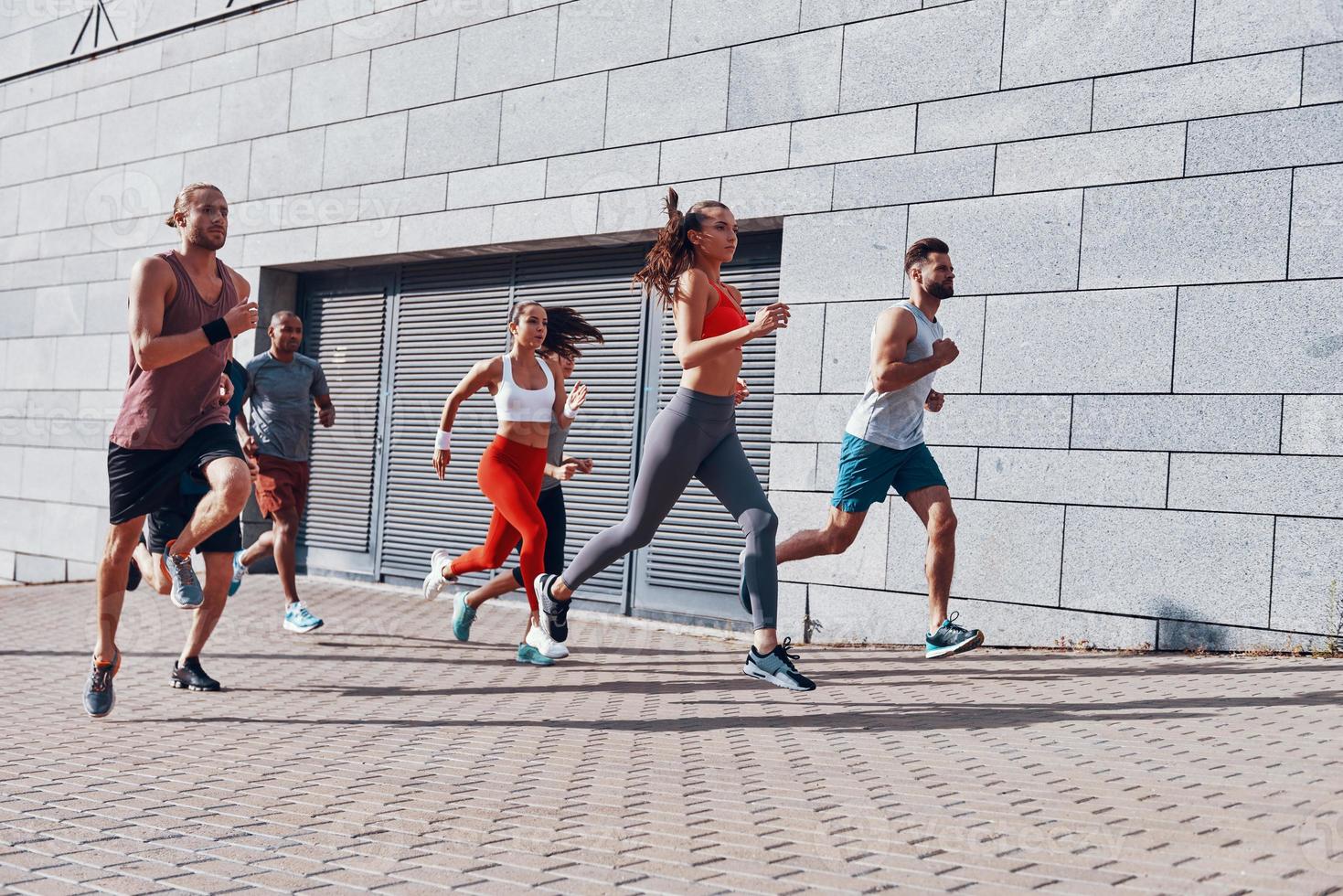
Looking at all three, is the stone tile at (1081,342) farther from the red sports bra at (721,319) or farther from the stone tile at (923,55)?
the red sports bra at (721,319)

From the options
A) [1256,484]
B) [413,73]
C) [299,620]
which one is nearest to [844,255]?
[1256,484]

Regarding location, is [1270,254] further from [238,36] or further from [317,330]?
[238,36]

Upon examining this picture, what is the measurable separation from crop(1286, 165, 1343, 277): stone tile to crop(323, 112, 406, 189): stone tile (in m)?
6.71

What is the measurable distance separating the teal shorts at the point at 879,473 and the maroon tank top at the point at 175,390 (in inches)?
115

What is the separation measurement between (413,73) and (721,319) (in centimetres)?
593

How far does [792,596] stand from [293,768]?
4433 mm

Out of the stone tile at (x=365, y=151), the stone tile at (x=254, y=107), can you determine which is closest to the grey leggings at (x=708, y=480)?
the stone tile at (x=365, y=151)

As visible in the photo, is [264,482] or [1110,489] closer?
[1110,489]

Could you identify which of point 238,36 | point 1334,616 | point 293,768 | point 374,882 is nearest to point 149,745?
point 293,768

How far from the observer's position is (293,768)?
4348 millimetres

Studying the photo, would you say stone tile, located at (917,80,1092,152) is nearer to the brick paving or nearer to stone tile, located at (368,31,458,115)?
the brick paving

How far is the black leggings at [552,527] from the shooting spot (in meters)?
7.38

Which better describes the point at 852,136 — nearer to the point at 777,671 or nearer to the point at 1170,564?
the point at 1170,564

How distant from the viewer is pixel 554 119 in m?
9.84
